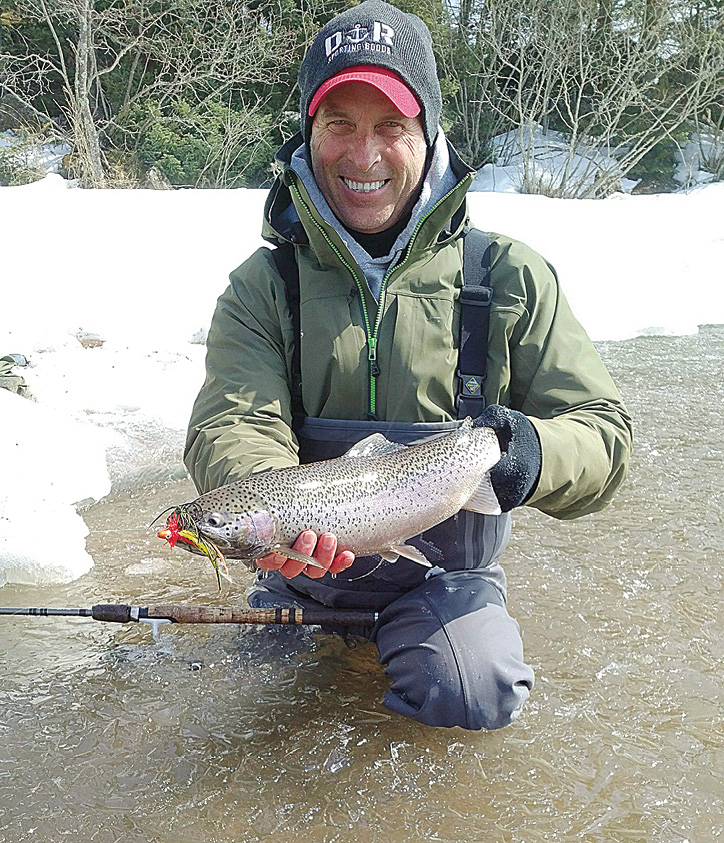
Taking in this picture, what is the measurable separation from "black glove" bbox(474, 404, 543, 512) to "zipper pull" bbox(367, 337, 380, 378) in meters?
0.50

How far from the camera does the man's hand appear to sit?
7.89 ft

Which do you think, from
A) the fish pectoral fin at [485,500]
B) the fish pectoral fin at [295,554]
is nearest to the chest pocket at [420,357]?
the fish pectoral fin at [485,500]

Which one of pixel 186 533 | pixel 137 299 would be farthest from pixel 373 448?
pixel 137 299

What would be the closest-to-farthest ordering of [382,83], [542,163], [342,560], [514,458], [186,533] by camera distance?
[186,533], [342,560], [514,458], [382,83], [542,163]

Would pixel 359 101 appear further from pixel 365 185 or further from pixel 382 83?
pixel 365 185

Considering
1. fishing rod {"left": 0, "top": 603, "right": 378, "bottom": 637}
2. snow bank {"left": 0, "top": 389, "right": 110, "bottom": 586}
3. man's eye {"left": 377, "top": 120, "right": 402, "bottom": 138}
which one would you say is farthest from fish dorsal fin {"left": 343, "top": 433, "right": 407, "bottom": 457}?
snow bank {"left": 0, "top": 389, "right": 110, "bottom": 586}

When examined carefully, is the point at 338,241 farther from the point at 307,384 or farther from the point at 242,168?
the point at 242,168

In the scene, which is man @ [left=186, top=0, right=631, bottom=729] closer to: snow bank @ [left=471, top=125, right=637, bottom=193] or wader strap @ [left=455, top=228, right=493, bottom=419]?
wader strap @ [left=455, top=228, right=493, bottom=419]

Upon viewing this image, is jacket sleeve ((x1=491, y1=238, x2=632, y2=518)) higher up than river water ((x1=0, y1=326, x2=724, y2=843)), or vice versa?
jacket sleeve ((x1=491, y1=238, x2=632, y2=518))

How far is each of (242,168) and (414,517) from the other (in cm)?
1796

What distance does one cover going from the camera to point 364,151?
9.98 feet

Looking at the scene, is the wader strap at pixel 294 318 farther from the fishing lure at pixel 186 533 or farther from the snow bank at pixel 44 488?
the snow bank at pixel 44 488

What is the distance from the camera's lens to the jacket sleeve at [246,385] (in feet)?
9.59

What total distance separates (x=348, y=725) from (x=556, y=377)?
1.44 meters
